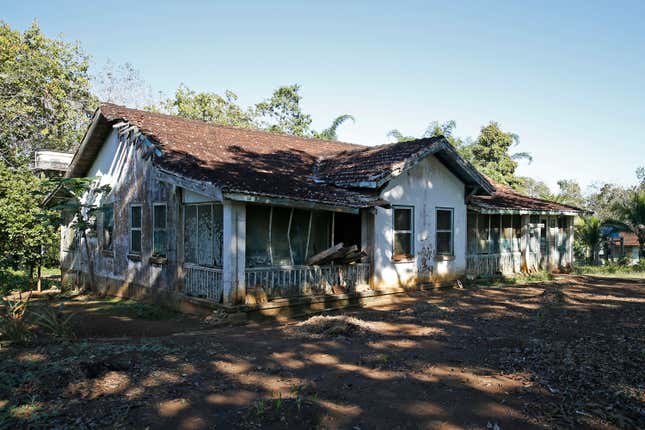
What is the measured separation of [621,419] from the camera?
4.82 m

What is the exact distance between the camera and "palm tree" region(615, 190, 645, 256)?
22422mm

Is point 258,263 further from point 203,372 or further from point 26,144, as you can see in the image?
point 26,144

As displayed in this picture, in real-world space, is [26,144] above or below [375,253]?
above

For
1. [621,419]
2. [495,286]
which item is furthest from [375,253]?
[621,419]

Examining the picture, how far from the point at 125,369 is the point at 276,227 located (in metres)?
6.12

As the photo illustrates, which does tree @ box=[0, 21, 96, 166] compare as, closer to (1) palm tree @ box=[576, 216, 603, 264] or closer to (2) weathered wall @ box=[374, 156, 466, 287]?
(2) weathered wall @ box=[374, 156, 466, 287]

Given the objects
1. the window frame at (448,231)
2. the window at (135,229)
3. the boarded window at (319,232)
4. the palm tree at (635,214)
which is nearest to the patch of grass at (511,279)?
the window frame at (448,231)

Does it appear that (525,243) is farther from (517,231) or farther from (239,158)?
(239,158)

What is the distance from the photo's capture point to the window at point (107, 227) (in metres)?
15.5

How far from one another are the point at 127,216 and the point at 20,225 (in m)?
5.45

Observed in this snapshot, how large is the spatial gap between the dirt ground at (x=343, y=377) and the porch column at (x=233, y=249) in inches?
33.5

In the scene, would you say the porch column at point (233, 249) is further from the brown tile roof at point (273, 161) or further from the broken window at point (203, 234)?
the broken window at point (203, 234)

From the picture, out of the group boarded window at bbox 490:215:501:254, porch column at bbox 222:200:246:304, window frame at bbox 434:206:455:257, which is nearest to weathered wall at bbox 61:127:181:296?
porch column at bbox 222:200:246:304

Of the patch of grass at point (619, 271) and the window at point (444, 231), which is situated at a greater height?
the window at point (444, 231)
